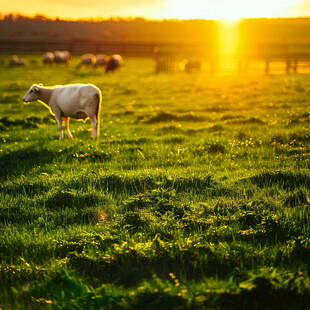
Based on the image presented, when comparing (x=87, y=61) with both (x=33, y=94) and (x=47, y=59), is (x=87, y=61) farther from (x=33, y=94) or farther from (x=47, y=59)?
(x=33, y=94)

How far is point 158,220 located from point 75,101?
5657 mm

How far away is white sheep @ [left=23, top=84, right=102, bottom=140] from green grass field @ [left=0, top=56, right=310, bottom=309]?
2.78 ft

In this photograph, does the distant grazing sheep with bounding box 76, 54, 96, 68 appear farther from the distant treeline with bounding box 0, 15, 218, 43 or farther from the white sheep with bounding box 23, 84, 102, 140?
the distant treeline with bounding box 0, 15, 218, 43

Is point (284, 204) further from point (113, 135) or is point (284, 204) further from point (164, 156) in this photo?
point (113, 135)

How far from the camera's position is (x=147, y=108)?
1410 cm

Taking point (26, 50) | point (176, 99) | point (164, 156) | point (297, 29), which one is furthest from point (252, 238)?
point (297, 29)

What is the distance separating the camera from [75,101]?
9195 mm

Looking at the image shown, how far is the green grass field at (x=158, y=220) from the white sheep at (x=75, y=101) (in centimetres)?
85

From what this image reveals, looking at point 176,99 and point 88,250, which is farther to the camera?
point 176,99

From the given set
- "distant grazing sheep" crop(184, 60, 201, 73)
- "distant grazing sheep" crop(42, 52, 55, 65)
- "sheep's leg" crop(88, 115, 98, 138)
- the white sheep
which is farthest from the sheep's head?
"distant grazing sheep" crop(42, 52, 55, 65)

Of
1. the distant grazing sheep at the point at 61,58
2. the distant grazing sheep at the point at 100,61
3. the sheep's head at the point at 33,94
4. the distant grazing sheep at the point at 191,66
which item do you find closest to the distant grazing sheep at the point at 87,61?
the distant grazing sheep at the point at 100,61

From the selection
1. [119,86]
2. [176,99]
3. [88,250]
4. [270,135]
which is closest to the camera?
[88,250]

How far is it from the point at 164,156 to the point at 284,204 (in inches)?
114

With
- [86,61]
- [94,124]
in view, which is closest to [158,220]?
[94,124]
